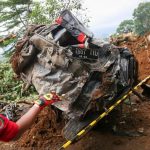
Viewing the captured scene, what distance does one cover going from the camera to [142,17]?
1325 inches

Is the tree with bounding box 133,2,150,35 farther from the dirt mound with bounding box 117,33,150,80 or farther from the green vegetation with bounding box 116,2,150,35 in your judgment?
the dirt mound with bounding box 117,33,150,80

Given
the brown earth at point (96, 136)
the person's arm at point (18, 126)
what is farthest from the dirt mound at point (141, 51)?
the person's arm at point (18, 126)

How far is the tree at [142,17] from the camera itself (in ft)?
106

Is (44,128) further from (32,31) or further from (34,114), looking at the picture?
(34,114)

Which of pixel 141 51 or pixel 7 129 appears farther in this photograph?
pixel 141 51

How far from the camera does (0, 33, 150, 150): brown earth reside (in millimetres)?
5398

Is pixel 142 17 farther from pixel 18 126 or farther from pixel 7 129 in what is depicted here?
pixel 7 129

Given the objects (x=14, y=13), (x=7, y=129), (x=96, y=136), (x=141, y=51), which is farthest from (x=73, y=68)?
(x=14, y=13)

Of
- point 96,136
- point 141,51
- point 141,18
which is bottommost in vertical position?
point 141,18

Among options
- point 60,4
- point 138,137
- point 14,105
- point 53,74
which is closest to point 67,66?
point 53,74

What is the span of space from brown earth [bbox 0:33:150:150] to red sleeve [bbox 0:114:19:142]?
2.81m

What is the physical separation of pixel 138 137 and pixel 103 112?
0.76 m

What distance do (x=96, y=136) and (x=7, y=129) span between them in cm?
323

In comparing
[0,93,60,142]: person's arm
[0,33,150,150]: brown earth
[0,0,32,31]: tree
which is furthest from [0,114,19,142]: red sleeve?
[0,0,32,31]: tree
